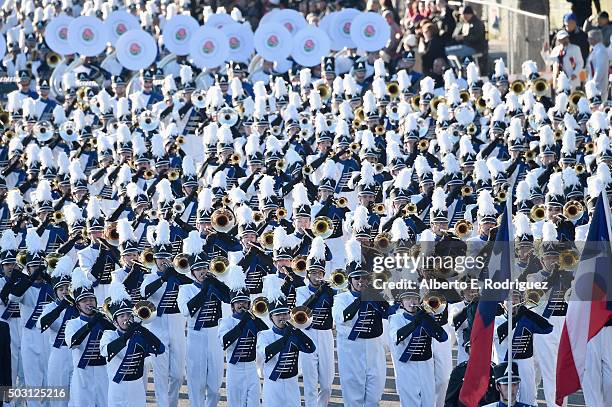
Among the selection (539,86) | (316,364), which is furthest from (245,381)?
(539,86)

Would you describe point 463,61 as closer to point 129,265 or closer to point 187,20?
point 187,20

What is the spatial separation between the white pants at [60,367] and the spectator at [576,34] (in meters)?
12.1

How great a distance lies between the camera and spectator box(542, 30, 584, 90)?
26.6m

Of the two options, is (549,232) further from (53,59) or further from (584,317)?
(53,59)

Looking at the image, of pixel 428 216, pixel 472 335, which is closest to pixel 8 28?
pixel 428 216

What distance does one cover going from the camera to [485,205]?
63.7 feet

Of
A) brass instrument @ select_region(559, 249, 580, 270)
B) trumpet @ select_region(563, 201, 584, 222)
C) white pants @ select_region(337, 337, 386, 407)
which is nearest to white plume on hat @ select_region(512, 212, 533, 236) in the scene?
brass instrument @ select_region(559, 249, 580, 270)

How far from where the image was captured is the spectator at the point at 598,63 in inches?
1049

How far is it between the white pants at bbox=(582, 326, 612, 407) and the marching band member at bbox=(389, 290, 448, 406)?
1358 millimetres

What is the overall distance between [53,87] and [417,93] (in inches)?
247

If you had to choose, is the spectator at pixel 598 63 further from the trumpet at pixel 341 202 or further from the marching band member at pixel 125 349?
the marching band member at pixel 125 349

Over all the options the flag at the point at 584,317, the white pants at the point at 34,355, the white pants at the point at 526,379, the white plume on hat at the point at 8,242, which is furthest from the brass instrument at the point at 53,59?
the flag at the point at 584,317

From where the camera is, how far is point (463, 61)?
28.9 meters

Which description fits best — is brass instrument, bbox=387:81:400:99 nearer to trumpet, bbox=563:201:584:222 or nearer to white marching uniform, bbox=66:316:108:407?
trumpet, bbox=563:201:584:222
